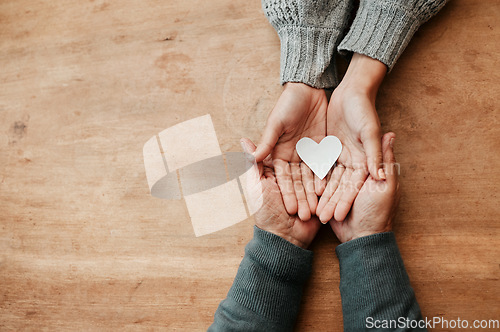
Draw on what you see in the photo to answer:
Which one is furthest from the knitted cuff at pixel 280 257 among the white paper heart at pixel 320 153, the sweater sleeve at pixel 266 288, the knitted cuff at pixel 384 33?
the knitted cuff at pixel 384 33

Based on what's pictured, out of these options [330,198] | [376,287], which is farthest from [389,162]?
[376,287]

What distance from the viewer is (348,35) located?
3.02 ft

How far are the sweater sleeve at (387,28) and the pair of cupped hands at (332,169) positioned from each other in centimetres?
3

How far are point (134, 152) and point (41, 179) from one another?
31cm

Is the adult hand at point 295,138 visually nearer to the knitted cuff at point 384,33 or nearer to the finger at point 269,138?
the finger at point 269,138

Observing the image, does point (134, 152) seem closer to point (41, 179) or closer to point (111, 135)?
point (111, 135)

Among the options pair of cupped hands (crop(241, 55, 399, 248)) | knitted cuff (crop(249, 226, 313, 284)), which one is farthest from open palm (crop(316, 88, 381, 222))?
knitted cuff (crop(249, 226, 313, 284))

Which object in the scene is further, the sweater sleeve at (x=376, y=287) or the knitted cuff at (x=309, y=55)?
the knitted cuff at (x=309, y=55)

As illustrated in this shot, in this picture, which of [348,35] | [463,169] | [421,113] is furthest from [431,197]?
[348,35]

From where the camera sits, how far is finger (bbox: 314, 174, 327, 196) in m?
0.87

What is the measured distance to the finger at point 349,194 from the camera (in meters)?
0.81

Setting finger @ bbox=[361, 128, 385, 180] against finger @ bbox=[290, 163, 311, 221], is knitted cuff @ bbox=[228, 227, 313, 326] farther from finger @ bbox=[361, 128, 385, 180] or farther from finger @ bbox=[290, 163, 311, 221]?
finger @ bbox=[361, 128, 385, 180]

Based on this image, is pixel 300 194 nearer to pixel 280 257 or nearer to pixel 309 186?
pixel 309 186

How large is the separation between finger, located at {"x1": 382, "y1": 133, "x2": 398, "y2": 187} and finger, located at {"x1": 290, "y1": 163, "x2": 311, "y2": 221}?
8.1 inches
